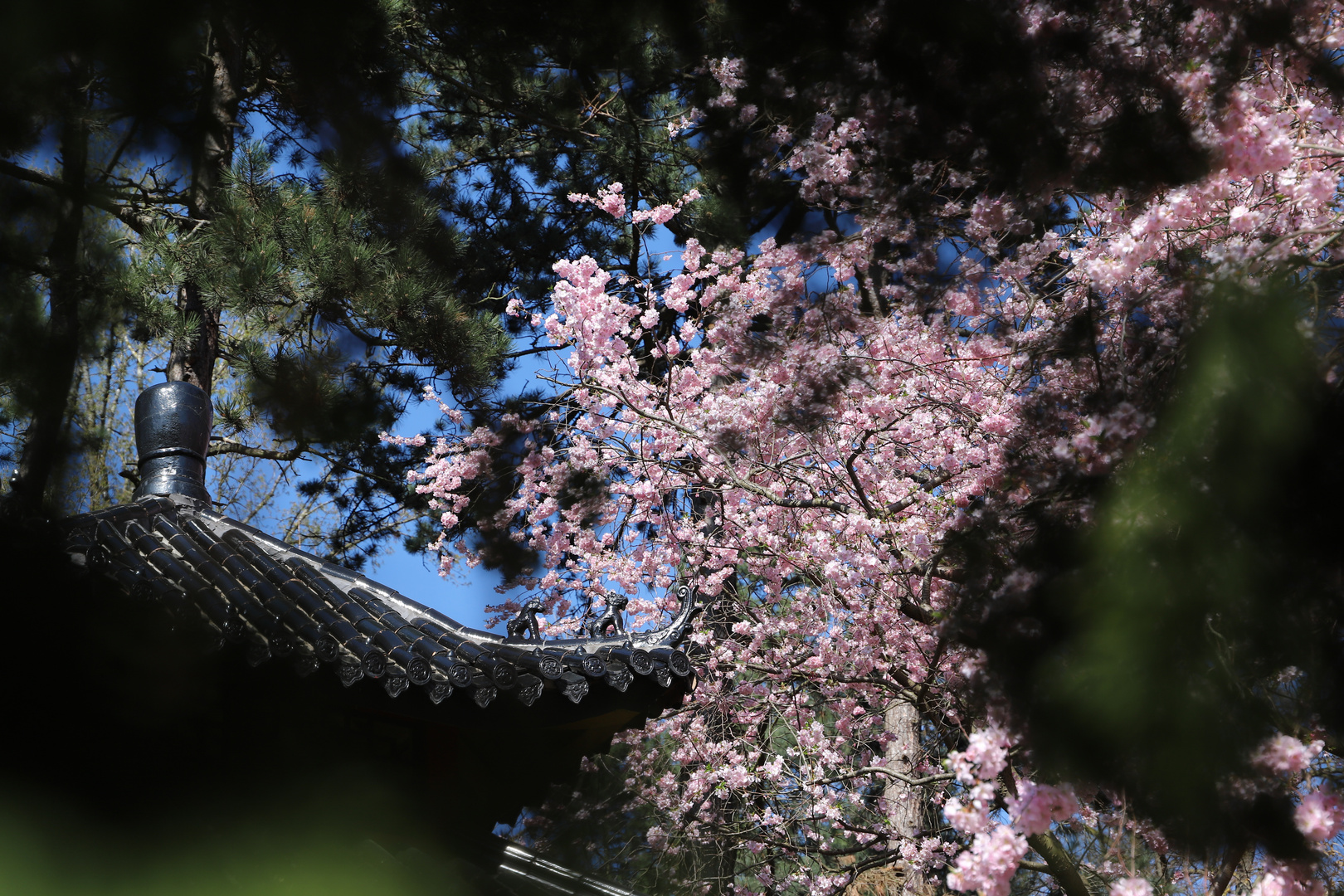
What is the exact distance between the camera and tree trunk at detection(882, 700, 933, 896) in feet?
19.0

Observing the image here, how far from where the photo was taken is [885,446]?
17.6 ft

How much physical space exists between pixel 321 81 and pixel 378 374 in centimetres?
589

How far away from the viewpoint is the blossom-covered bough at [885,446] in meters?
2.80

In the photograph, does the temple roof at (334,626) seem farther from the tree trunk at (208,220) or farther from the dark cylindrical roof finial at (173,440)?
the tree trunk at (208,220)

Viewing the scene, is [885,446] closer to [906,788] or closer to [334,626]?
[906,788]

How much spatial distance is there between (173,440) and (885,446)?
385 centimetres

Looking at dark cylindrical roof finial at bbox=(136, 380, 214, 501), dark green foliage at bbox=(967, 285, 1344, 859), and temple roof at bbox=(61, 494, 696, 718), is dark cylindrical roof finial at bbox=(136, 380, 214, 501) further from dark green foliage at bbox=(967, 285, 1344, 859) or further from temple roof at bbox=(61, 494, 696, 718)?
dark green foliage at bbox=(967, 285, 1344, 859)

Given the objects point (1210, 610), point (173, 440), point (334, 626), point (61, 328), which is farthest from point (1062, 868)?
point (173, 440)

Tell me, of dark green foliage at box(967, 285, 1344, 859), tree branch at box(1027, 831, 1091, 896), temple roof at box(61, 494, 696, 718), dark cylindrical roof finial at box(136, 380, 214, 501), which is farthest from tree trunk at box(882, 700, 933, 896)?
dark cylindrical roof finial at box(136, 380, 214, 501)

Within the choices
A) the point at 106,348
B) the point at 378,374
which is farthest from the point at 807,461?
the point at 378,374

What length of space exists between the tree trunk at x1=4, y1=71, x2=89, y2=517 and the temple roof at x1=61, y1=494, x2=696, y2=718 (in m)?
0.24

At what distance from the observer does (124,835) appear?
2650mm

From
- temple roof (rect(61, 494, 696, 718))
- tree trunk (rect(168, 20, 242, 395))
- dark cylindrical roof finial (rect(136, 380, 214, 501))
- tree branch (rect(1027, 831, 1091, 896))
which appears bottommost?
tree branch (rect(1027, 831, 1091, 896))

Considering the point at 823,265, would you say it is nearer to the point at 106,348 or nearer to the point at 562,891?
the point at 562,891
